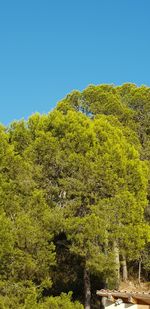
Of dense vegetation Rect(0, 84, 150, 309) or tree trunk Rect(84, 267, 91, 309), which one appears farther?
tree trunk Rect(84, 267, 91, 309)

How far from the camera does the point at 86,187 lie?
44.9 ft

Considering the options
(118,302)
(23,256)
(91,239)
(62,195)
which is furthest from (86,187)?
(118,302)

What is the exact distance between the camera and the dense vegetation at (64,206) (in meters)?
12.2

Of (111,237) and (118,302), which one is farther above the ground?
(111,237)

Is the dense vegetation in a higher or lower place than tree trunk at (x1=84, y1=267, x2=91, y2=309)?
higher

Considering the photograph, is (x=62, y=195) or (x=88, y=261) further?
(x=62, y=195)

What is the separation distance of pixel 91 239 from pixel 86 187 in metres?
1.66

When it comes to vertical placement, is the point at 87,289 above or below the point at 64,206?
below

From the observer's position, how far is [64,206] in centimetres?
1366

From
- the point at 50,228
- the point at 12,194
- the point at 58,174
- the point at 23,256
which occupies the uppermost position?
the point at 58,174

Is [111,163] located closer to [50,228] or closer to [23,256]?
[50,228]

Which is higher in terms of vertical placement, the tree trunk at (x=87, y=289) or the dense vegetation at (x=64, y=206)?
the dense vegetation at (x=64, y=206)

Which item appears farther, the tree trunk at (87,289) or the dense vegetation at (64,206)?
the tree trunk at (87,289)

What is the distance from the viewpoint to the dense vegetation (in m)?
12.2
